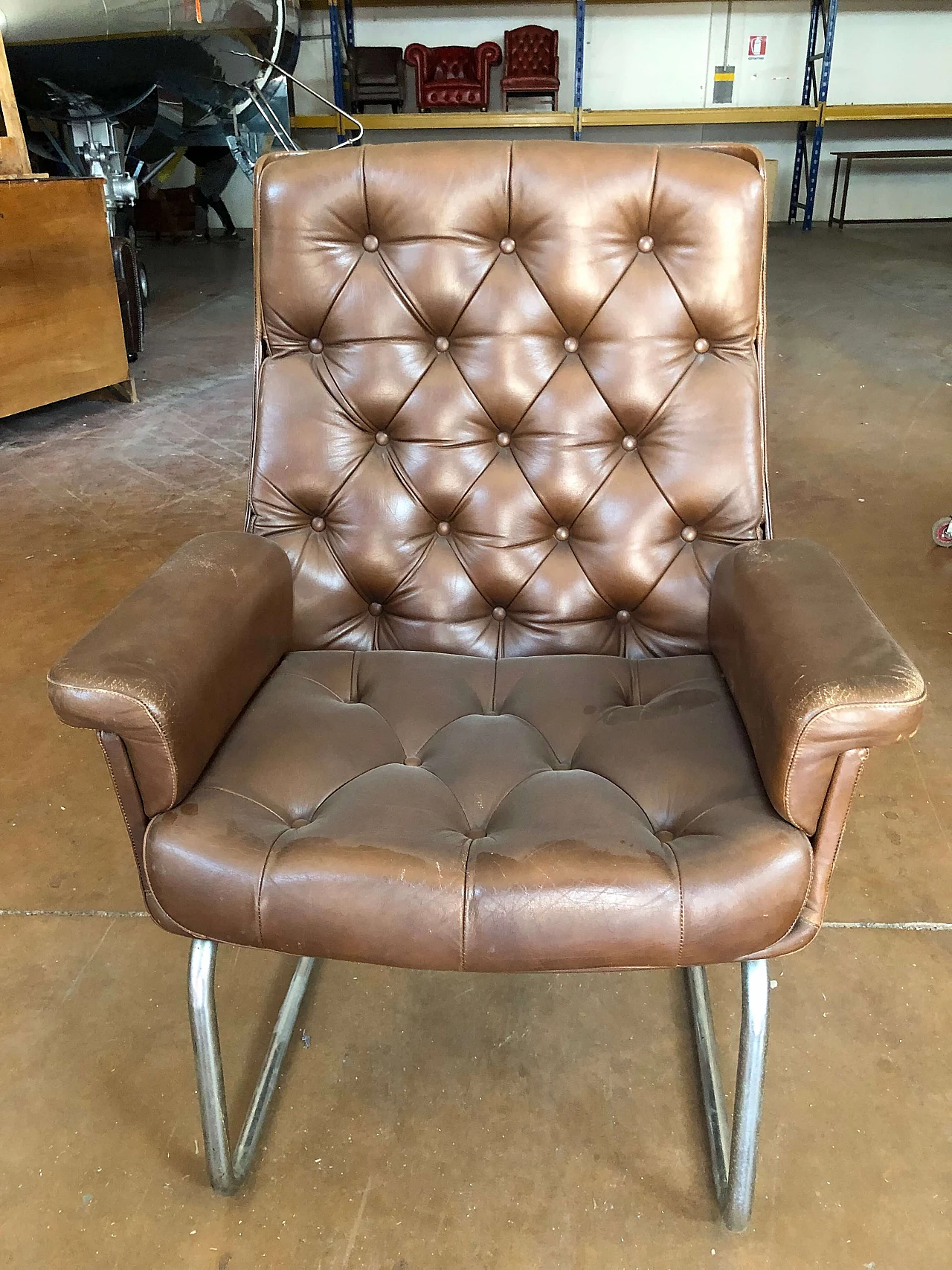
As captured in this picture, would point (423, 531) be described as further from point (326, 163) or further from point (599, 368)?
point (326, 163)

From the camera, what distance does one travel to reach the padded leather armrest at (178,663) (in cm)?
81

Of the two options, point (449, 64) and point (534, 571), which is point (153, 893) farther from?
point (449, 64)

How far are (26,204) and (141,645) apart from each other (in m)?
2.80

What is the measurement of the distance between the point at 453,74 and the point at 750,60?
2.35 m

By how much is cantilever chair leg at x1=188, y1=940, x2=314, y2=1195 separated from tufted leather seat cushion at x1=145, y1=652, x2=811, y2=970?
6 cm

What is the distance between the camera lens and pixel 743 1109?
2.86 ft

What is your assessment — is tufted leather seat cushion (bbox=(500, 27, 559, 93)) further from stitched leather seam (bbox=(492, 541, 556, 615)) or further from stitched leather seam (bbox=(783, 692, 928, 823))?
stitched leather seam (bbox=(783, 692, 928, 823))

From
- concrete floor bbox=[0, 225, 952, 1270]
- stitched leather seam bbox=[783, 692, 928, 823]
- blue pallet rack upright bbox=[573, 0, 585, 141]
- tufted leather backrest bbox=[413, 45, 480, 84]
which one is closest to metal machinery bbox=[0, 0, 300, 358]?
tufted leather backrest bbox=[413, 45, 480, 84]

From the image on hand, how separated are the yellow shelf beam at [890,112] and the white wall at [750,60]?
0.51 m

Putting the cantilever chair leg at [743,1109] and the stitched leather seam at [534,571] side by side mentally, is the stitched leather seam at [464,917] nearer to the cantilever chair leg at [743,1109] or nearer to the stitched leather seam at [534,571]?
the cantilever chair leg at [743,1109]

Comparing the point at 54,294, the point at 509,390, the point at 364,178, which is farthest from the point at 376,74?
the point at 509,390

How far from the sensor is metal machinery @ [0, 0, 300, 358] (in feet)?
14.1

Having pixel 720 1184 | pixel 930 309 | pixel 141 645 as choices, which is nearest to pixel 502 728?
pixel 141 645

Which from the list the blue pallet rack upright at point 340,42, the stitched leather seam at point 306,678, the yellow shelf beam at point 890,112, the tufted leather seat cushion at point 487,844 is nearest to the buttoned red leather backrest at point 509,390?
the stitched leather seam at point 306,678
